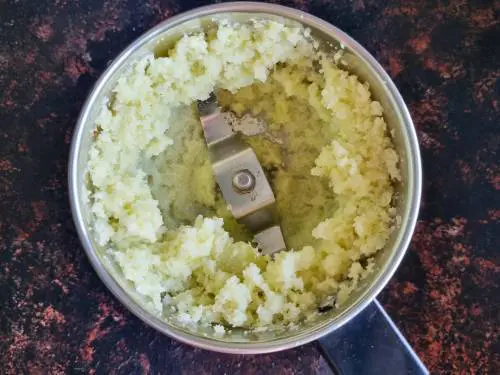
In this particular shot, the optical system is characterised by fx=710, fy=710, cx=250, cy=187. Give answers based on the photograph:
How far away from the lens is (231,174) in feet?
3.37

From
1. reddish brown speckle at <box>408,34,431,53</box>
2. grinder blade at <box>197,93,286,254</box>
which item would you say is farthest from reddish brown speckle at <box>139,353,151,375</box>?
reddish brown speckle at <box>408,34,431,53</box>

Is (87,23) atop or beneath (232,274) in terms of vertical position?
atop

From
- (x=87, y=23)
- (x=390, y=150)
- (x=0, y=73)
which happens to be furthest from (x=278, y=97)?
(x=0, y=73)

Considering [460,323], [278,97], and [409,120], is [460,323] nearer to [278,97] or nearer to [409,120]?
[409,120]

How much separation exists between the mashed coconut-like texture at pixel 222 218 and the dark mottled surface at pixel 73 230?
0.30ft

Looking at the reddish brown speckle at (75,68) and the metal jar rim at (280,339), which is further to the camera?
the reddish brown speckle at (75,68)

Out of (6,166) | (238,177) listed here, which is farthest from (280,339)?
(6,166)

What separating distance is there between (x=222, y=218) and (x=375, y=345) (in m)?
0.28

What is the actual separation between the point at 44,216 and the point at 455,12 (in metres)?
0.66

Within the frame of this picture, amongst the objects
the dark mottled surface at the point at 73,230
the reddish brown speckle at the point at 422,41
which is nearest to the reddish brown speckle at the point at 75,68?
the dark mottled surface at the point at 73,230

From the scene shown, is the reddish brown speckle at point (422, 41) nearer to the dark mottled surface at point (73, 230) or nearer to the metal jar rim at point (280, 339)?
the dark mottled surface at point (73, 230)

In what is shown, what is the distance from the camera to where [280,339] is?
2.97ft

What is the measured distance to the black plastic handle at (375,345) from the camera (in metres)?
0.94

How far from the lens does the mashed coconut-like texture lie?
94cm
